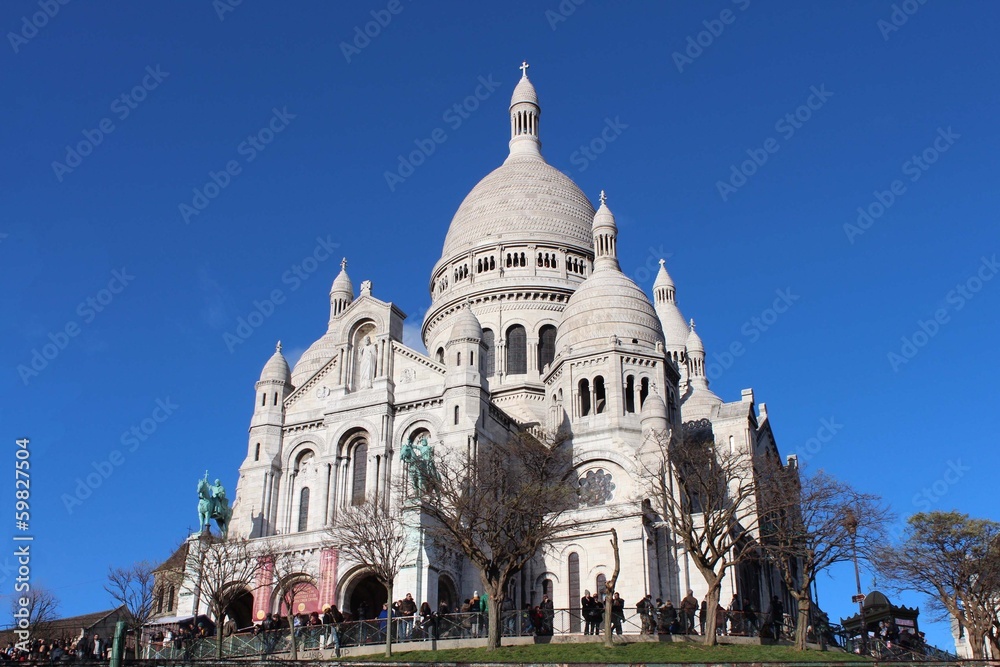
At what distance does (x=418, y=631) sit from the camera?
4203 centimetres

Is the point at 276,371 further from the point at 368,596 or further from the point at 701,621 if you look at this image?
the point at 701,621

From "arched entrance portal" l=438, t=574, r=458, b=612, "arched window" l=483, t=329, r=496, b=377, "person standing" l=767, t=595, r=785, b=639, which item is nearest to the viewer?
"person standing" l=767, t=595, r=785, b=639

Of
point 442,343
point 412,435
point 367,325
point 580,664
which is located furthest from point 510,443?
point 580,664

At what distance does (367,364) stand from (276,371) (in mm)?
5935

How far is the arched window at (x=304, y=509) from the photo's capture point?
6100 centimetres

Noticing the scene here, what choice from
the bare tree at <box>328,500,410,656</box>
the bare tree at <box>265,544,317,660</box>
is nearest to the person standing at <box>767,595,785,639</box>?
the bare tree at <box>328,500,410,656</box>

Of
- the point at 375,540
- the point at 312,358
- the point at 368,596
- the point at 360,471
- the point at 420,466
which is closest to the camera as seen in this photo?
the point at 375,540

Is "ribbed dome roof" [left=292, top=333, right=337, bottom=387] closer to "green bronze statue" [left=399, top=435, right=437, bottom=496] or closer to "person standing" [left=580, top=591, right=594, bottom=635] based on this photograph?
"green bronze statue" [left=399, top=435, right=437, bottom=496]

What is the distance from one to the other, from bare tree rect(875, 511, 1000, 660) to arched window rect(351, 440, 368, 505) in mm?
27065

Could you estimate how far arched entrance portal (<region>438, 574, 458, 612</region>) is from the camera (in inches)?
2066

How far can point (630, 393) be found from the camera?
2576 inches

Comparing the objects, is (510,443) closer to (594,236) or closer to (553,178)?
(594,236)

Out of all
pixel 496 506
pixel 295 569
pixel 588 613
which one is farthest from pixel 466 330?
pixel 588 613

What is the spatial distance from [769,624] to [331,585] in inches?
835
